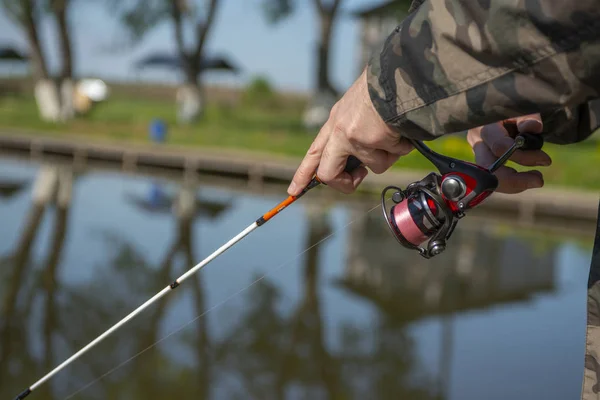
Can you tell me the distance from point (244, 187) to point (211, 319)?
740cm

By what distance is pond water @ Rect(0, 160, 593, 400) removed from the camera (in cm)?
397

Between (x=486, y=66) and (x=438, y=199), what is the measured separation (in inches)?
15.9

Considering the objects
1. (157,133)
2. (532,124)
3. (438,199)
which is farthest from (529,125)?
(157,133)

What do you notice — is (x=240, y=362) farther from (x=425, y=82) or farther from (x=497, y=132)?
(x=425, y=82)

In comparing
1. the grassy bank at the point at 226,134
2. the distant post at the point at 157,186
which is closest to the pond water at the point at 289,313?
the distant post at the point at 157,186

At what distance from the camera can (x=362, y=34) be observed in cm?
3500

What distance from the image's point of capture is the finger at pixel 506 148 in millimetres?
1509

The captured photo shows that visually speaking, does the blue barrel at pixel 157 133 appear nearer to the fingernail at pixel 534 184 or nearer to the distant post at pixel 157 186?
the distant post at pixel 157 186

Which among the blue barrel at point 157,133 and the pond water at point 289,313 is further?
the blue barrel at point 157,133

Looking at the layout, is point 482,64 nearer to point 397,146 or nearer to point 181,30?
point 397,146

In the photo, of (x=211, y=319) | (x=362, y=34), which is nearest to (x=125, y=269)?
(x=211, y=319)

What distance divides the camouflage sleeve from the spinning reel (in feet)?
0.72

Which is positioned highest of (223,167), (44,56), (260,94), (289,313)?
(260,94)

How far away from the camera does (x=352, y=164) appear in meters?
1.32
